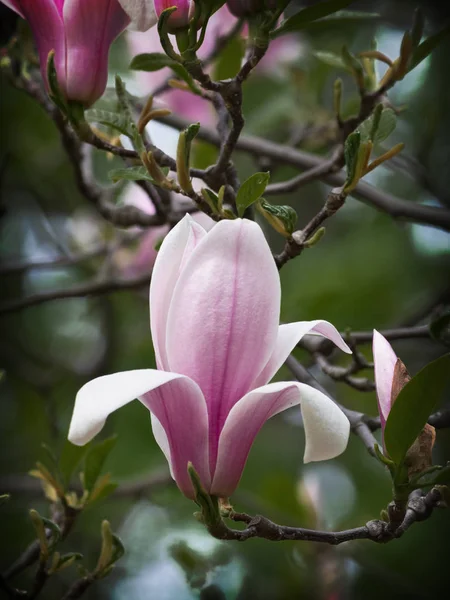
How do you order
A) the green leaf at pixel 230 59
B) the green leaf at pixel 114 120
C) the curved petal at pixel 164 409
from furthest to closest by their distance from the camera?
1. the green leaf at pixel 230 59
2. the green leaf at pixel 114 120
3. the curved petal at pixel 164 409

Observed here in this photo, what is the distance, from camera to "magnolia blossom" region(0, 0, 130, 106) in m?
0.67

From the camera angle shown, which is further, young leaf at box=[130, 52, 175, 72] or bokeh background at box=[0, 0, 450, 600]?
bokeh background at box=[0, 0, 450, 600]

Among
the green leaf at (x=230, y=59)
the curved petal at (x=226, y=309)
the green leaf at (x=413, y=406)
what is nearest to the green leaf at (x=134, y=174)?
the curved petal at (x=226, y=309)

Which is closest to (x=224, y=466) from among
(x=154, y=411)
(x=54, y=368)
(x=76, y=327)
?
(x=154, y=411)

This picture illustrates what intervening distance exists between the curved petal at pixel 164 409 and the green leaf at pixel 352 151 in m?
0.23

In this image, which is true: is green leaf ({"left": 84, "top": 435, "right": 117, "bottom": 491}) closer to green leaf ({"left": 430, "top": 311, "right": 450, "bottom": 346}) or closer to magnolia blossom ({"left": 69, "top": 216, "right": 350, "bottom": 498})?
magnolia blossom ({"left": 69, "top": 216, "right": 350, "bottom": 498})

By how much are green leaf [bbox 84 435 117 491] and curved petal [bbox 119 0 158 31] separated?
1.51 feet

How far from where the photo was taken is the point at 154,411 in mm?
571

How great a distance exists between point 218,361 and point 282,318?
0.94 meters

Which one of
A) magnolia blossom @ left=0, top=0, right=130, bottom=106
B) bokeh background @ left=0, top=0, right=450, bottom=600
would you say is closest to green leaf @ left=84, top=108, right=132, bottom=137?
magnolia blossom @ left=0, top=0, right=130, bottom=106

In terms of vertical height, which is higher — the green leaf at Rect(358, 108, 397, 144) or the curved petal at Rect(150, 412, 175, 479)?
the green leaf at Rect(358, 108, 397, 144)

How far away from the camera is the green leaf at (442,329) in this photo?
0.73m

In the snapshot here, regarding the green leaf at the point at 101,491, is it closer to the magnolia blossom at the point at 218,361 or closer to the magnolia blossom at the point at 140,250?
the magnolia blossom at the point at 218,361

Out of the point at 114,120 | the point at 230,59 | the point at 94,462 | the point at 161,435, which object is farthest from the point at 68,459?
the point at 230,59
